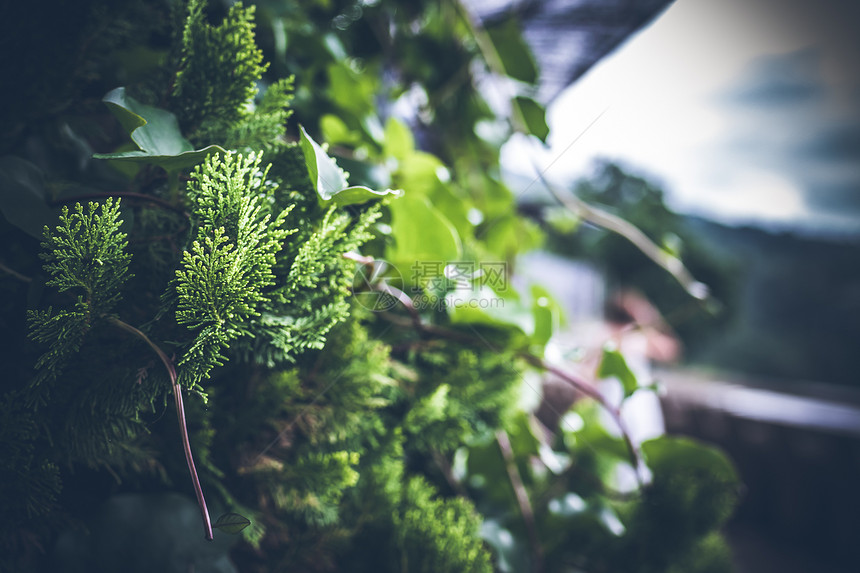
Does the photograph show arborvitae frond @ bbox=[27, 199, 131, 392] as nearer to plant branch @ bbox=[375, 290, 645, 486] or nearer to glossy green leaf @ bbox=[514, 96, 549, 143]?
plant branch @ bbox=[375, 290, 645, 486]

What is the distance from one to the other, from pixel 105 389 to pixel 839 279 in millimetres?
7078

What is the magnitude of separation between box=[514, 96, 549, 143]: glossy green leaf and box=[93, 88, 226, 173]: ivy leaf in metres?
0.32

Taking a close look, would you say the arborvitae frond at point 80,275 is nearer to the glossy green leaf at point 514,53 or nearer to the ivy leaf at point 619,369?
the ivy leaf at point 619,369

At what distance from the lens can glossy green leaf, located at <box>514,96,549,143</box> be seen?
41cm

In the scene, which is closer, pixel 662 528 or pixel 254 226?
pixel 254 226

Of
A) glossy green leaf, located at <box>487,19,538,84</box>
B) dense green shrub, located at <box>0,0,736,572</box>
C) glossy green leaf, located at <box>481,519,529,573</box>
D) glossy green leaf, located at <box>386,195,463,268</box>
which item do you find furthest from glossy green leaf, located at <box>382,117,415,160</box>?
glossy green leaf, located at <box>481,519,529,573</box>

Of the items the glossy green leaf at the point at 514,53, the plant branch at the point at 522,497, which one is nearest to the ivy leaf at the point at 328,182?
the plant branch at the point at 522,497

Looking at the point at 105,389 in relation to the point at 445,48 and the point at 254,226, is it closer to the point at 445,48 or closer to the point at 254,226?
the point at 254,226

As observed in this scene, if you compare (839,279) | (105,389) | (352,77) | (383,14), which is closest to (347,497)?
(105,389)

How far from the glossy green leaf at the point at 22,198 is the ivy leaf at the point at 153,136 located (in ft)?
0.19

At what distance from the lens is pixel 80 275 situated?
17 cm

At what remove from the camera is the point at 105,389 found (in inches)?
7.5

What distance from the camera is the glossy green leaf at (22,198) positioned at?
193mm

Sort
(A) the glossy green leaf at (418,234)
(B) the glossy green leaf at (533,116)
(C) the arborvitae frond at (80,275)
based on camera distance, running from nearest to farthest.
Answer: (C) the arborvitae frond at (80,275) < (A) the glossy green leaf at (418,234) < (B) the glossy green leaf at (533,116)
